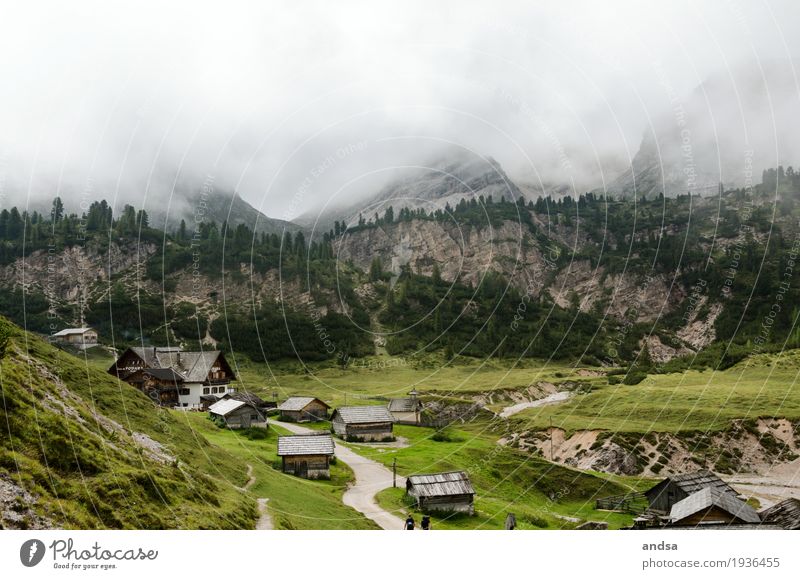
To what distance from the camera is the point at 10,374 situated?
83.0 ft

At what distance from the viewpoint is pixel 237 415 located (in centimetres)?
6712

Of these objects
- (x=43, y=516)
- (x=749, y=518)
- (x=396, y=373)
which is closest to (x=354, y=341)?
(x=396, y=373)

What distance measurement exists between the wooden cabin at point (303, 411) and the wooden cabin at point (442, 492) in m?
44.5

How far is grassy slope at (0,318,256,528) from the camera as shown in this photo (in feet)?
67.1

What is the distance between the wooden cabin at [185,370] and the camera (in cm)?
8581

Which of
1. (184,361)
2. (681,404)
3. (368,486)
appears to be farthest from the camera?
(184,361)

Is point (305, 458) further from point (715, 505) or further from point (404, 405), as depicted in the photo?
point (404, 405)

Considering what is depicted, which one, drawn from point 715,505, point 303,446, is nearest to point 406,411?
point 303,446

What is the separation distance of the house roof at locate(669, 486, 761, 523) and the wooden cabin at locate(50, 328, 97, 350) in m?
116

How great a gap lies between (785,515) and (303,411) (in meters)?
63.0

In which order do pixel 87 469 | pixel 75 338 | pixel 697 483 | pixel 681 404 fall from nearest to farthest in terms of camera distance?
pixel 87 469
pixel 697 483
pixel 681 404
pixel 75 338
